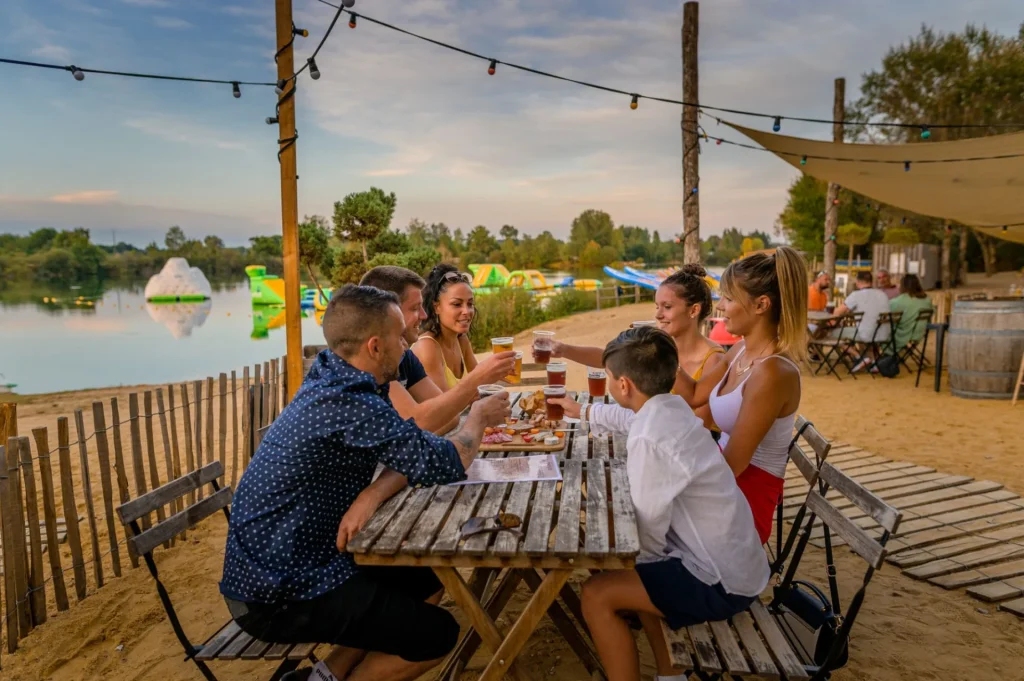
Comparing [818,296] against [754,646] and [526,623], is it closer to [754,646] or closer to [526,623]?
[754,646]

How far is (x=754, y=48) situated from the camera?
41.9 ft

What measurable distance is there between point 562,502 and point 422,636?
22.5 inches

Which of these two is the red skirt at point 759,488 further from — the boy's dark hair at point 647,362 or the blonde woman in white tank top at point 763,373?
the boy's dark hair at point 647,362

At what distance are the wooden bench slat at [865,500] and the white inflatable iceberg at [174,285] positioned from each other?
63680 millimetres

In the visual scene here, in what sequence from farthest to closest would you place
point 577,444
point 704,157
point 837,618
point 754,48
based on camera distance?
point 754,48 → point 704,157 → point 577,444 → point 837,618

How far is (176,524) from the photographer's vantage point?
2059mm

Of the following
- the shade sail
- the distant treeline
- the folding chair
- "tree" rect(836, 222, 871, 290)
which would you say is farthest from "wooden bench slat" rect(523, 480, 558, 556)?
the distant treeline

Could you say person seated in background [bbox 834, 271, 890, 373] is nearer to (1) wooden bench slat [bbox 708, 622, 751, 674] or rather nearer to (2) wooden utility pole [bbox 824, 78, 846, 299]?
(2) wooden utility pole [bbox 824, 78, 846, 299]

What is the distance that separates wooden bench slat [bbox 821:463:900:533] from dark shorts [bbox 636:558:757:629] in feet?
1.49

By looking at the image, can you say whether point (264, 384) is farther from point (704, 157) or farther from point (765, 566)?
point (704, 157)

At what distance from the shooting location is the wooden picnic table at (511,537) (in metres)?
1.46

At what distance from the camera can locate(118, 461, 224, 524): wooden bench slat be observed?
196 cm

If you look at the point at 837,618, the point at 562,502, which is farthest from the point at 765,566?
the point at 562,502

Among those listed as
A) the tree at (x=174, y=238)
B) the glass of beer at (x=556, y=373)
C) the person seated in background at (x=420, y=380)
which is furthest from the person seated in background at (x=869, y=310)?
the tree at (x=174, y=238)
